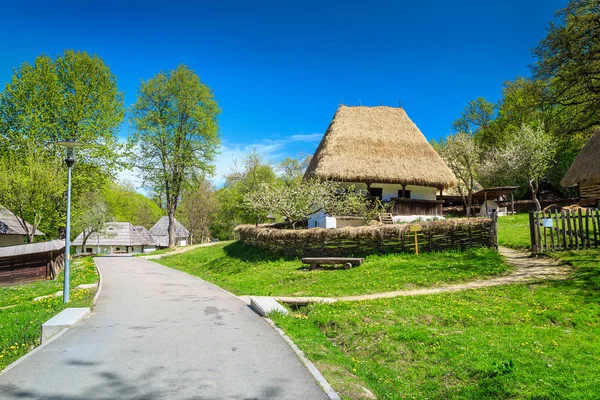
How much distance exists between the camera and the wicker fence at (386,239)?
15672 mm

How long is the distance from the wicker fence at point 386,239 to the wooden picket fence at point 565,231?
1446 millimetres

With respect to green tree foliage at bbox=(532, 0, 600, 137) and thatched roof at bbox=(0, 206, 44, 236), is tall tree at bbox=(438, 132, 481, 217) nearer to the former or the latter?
green tree foliage at bbox=(532, 0, 600, 137)

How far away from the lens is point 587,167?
2172 cm

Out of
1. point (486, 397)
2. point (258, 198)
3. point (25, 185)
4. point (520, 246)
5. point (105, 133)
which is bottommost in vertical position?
point (486, 397)

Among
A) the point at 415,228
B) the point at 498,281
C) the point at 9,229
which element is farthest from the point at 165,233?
the point at 498,281

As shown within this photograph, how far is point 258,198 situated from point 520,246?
45.4ft

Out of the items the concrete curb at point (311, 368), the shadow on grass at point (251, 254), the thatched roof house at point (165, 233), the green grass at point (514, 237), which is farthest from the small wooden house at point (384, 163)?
the thatched roof house at point (165, 233)

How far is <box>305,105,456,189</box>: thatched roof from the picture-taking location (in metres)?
28.0

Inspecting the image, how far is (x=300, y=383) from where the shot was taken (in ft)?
18.0

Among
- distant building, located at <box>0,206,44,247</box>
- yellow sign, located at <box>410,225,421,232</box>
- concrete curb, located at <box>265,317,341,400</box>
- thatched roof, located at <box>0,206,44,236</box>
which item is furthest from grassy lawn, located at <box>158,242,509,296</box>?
distant building, located at <box>0,206,44,247</box>

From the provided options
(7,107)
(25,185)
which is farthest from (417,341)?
(7,107)

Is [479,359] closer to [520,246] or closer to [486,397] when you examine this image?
[486,397]

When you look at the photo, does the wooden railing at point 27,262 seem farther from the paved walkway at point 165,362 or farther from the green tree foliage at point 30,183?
the paved walkway at point 165,362

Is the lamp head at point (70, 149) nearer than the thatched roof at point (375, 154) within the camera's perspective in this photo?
Yes
